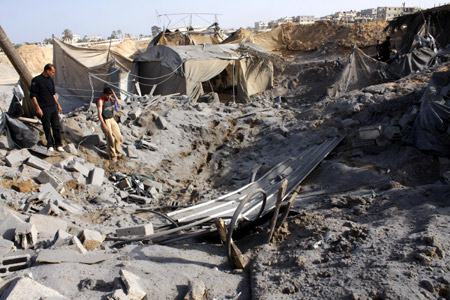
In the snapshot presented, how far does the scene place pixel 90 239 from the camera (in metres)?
4.21

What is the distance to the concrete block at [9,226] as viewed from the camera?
407 centimetres

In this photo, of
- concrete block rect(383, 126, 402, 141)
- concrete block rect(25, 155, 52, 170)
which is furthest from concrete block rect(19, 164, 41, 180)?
concrete block rect(383, 126, 402, 141)

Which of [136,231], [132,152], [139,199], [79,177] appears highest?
[136,231]

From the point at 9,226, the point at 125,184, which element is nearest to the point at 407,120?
the point at 125,184

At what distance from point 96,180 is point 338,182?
13.5ft

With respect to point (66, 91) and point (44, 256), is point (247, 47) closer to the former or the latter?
point (66, 91)

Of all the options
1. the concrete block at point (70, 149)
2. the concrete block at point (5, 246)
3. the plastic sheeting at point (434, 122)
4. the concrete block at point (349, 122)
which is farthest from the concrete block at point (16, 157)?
the plastic sheeting at point (434, 122)

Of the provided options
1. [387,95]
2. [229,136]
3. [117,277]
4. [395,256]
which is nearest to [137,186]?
[229,136]

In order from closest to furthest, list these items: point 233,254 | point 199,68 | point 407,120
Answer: point 233,254
point 407,120
point 199,68

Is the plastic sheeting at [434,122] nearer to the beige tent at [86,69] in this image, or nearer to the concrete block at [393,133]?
the concrete block at [393,133]

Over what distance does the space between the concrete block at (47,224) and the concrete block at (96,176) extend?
1.98 meters

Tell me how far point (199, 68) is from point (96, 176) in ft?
24.5

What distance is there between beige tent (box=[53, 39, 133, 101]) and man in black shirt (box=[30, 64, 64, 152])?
651 centimetres

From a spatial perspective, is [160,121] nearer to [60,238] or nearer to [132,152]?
[132,152]
